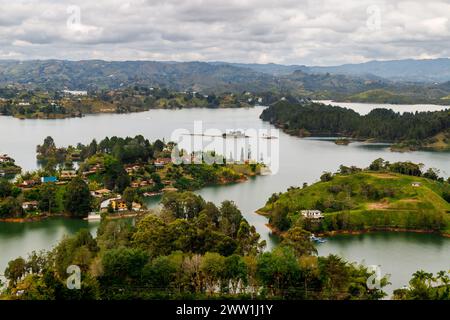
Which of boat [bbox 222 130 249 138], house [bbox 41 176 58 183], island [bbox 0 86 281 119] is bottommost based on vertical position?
house [bbox 41 176 58 183]

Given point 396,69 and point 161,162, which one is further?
point 396,69

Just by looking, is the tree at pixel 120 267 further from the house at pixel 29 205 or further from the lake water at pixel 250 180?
the house at pixel 29 205

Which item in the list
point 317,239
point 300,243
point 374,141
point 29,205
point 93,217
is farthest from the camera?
point 374,141

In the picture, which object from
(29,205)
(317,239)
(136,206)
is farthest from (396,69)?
(29,205)

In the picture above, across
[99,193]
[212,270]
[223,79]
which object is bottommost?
[99,193]

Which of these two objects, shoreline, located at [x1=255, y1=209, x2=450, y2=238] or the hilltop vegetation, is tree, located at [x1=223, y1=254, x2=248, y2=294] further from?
the hilltop vegetation

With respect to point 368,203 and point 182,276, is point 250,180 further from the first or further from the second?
point 182,276

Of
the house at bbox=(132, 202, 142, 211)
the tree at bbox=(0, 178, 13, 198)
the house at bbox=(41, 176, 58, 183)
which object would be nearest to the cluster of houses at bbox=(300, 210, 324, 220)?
the house at bbox=(132, 202, 142, 211)
